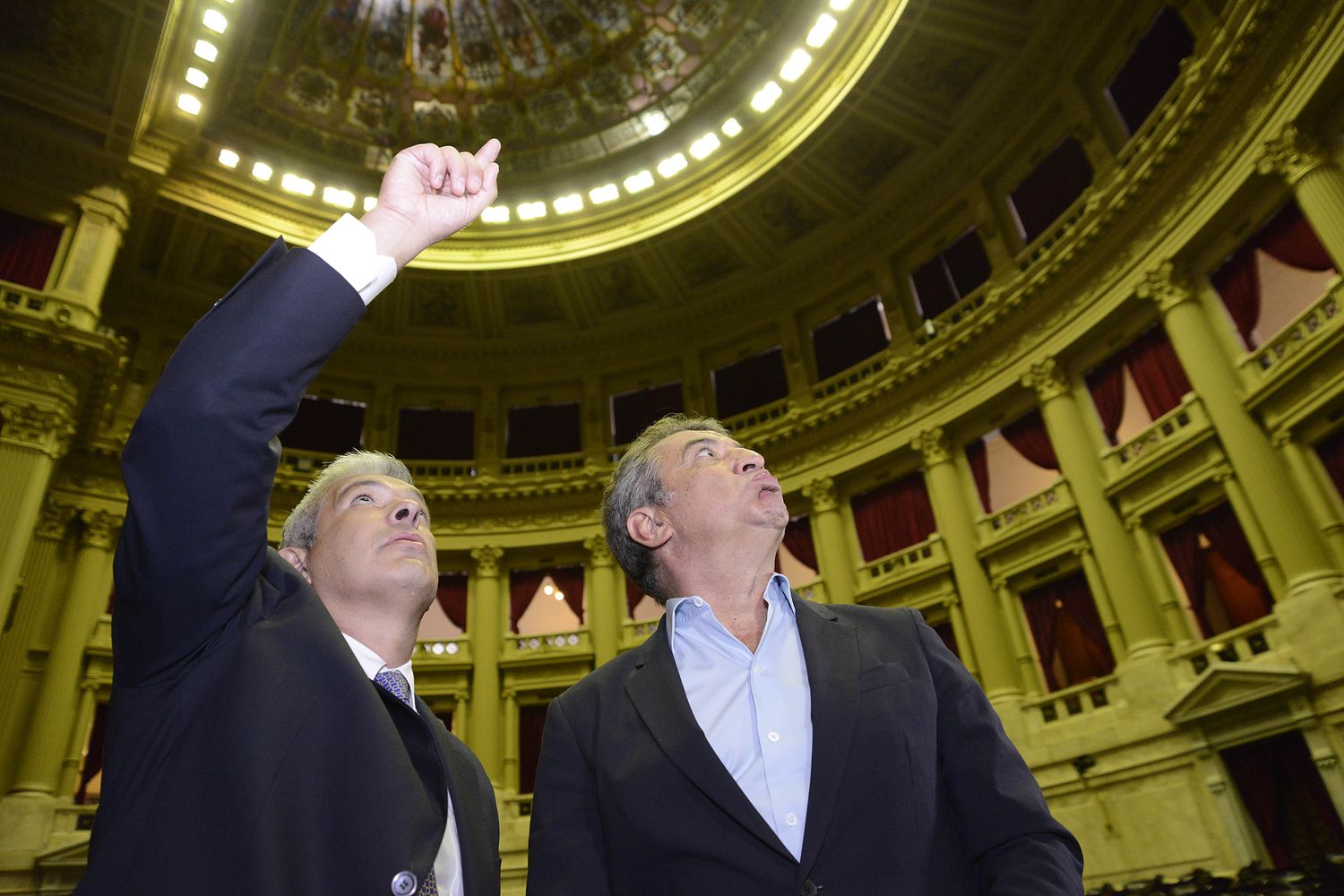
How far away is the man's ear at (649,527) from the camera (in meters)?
3.00

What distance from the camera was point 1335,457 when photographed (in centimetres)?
1078

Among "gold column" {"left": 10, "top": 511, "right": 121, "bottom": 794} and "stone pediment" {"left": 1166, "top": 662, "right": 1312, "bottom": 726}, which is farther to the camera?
"gold column" {"left": 10, "top": 511, "right": 121, "bottom": 794}

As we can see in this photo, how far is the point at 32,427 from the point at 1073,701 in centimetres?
1605

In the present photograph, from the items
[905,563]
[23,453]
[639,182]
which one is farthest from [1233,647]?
[23,453]

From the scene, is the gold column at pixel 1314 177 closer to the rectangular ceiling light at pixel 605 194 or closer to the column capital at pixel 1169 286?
the column capital at pixel 1169 286

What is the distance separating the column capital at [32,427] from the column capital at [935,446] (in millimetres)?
14398

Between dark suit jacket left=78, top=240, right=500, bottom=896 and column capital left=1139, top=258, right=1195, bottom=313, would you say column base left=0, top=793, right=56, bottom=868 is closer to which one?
dark suit jacket left=78, top=240, right=500, bottom=896

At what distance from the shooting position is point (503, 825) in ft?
53.0

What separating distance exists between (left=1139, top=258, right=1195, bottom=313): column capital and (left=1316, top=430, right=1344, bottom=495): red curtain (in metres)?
2.98

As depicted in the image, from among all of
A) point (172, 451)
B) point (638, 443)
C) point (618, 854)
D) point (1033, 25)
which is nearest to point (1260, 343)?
point (1033, 25)

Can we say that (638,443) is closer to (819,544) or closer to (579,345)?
(819,544)

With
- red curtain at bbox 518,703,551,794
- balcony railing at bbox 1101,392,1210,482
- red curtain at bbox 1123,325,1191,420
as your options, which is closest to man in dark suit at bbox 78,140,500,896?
balcony railing at bbox 1101,392,1210,482

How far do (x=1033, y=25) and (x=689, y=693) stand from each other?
16.9m

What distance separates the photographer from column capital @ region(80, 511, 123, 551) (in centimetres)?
1573
